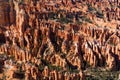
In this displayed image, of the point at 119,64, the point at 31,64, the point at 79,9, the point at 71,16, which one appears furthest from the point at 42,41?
the point at 79,9

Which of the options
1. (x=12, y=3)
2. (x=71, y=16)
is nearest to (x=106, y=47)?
(x=71, y=16)

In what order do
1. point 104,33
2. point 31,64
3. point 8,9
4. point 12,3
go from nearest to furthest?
point 31,64, point 104,33, point 8,9, point 12,3

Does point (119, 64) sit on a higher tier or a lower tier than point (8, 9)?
lower

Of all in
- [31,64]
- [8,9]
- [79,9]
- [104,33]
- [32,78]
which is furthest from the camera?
[79,9]

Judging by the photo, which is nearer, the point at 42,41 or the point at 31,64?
the point at 31,64

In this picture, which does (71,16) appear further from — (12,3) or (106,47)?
(106,47)

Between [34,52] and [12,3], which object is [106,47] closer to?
[34,52]
